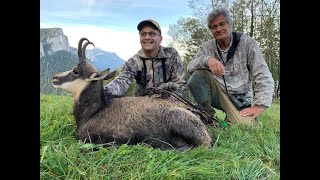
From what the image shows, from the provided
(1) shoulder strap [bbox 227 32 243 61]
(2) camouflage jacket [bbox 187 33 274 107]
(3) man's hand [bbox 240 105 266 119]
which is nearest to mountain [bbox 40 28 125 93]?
(2) camouflage jacket [bbox 187 33 274 107]

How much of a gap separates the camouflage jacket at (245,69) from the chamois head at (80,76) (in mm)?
639

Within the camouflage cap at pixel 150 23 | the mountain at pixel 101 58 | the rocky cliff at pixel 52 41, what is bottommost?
the mountain at pixel 101 58

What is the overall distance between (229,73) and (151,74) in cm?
53

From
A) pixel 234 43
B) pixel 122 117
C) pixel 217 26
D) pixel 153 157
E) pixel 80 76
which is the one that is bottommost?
pixel 153 157

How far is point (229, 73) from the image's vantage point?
3.29 m

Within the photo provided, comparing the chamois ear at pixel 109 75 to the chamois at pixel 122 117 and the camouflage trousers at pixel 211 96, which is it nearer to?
the chamois at pixel 122 117

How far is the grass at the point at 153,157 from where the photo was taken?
103 inches

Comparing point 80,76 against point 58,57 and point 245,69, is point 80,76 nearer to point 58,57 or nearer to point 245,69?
point 58,57

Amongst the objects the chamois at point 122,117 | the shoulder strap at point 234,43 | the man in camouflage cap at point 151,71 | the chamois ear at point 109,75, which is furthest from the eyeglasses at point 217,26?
the chamois ear at point 109,75

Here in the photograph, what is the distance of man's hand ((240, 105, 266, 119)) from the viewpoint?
329 centimetres

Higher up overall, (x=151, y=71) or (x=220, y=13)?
(x=220, y=13)

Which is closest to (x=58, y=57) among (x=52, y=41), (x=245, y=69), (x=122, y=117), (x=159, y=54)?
(x=52, y=41)
